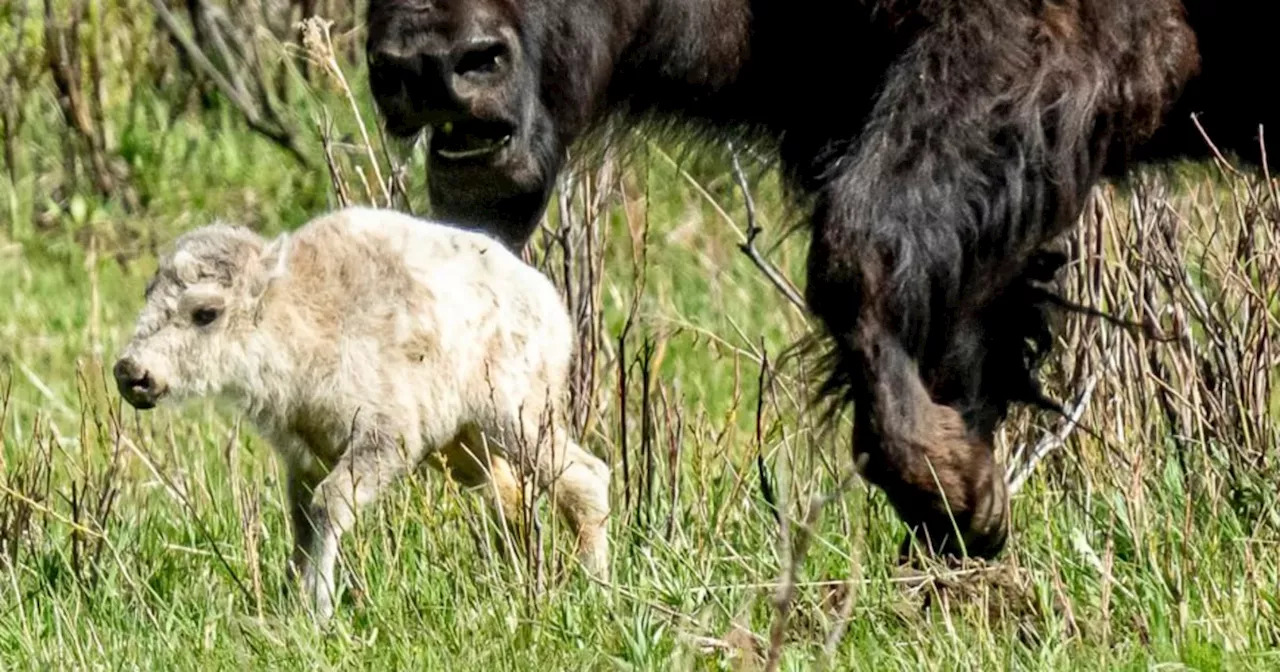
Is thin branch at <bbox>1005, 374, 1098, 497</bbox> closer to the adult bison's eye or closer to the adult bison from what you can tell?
the adult bison

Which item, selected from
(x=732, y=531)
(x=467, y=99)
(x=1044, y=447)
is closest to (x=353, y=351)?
(x=467, y=99)

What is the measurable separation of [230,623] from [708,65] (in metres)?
1.44

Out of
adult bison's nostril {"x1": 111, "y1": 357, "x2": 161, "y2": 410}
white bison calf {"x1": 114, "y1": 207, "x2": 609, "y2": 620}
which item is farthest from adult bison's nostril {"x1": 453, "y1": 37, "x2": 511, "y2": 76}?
adult bison's nostril {"x1": 111, "y1": 357, "x2": 161, "y2": 410}

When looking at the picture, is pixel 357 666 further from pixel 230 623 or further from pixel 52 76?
pixel 52 76

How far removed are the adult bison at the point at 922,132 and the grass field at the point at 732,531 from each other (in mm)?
213

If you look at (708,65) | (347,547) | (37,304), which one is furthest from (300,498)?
(37,304)

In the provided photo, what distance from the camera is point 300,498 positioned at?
17.0 ft

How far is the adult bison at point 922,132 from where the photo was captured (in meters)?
4.82

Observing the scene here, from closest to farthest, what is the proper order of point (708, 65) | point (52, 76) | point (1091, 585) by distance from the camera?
point (1091, 585) < point (708, 65) < point (52, 76)

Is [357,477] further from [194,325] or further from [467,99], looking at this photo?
[467,99]

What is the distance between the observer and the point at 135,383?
4.80 m

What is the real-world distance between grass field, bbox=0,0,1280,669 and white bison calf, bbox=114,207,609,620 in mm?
129

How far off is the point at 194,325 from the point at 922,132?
4.35 ft

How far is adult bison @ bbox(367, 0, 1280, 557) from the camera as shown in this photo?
4816 mm
